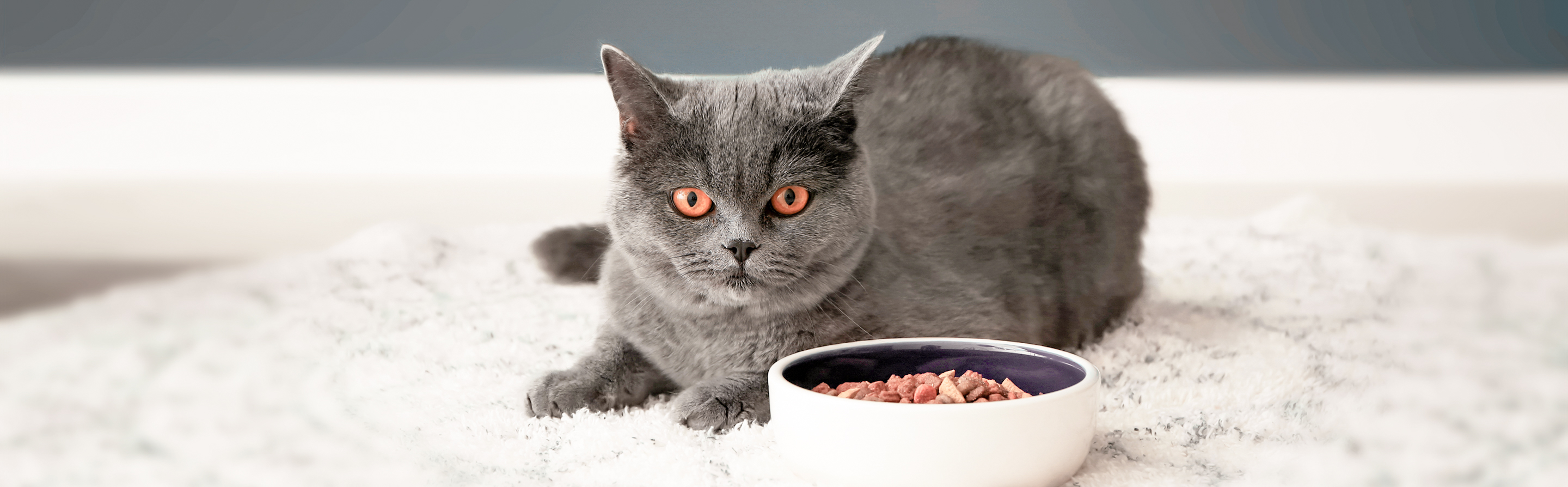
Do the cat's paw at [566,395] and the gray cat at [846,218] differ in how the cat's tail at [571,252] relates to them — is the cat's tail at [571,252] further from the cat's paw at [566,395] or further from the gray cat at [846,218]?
the cat's paw at [566,395]

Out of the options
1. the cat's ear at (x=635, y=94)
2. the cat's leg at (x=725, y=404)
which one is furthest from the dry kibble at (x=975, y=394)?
the cat's ear at (x=635, y=94)

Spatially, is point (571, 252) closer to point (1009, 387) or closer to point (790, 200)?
point (790, 200)

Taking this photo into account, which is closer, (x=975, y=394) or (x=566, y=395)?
(x=975, y=394)

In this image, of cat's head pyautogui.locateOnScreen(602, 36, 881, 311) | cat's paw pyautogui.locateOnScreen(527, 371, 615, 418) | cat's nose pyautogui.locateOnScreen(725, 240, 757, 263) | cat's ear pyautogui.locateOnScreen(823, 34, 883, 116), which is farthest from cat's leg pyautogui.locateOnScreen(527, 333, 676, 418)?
cat's ear pyautogui.locateOnScreen(823, 34, 883, 116)

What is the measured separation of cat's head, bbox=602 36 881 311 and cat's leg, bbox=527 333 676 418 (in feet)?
0.47

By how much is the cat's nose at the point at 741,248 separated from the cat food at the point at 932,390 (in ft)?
0.47

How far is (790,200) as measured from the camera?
104 cm

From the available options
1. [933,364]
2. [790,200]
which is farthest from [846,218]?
[933,364]

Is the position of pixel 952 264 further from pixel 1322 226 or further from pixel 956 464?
pixel 1322 226

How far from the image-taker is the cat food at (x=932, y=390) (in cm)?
92

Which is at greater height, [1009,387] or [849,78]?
[849,78]

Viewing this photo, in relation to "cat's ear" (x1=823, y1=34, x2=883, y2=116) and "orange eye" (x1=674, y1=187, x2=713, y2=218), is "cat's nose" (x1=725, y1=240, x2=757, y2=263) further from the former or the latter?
"cat's ear" (x1=823, y1=34, x2=883, y2=116)

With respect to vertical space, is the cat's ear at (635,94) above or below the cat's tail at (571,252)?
above

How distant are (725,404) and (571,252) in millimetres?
660
